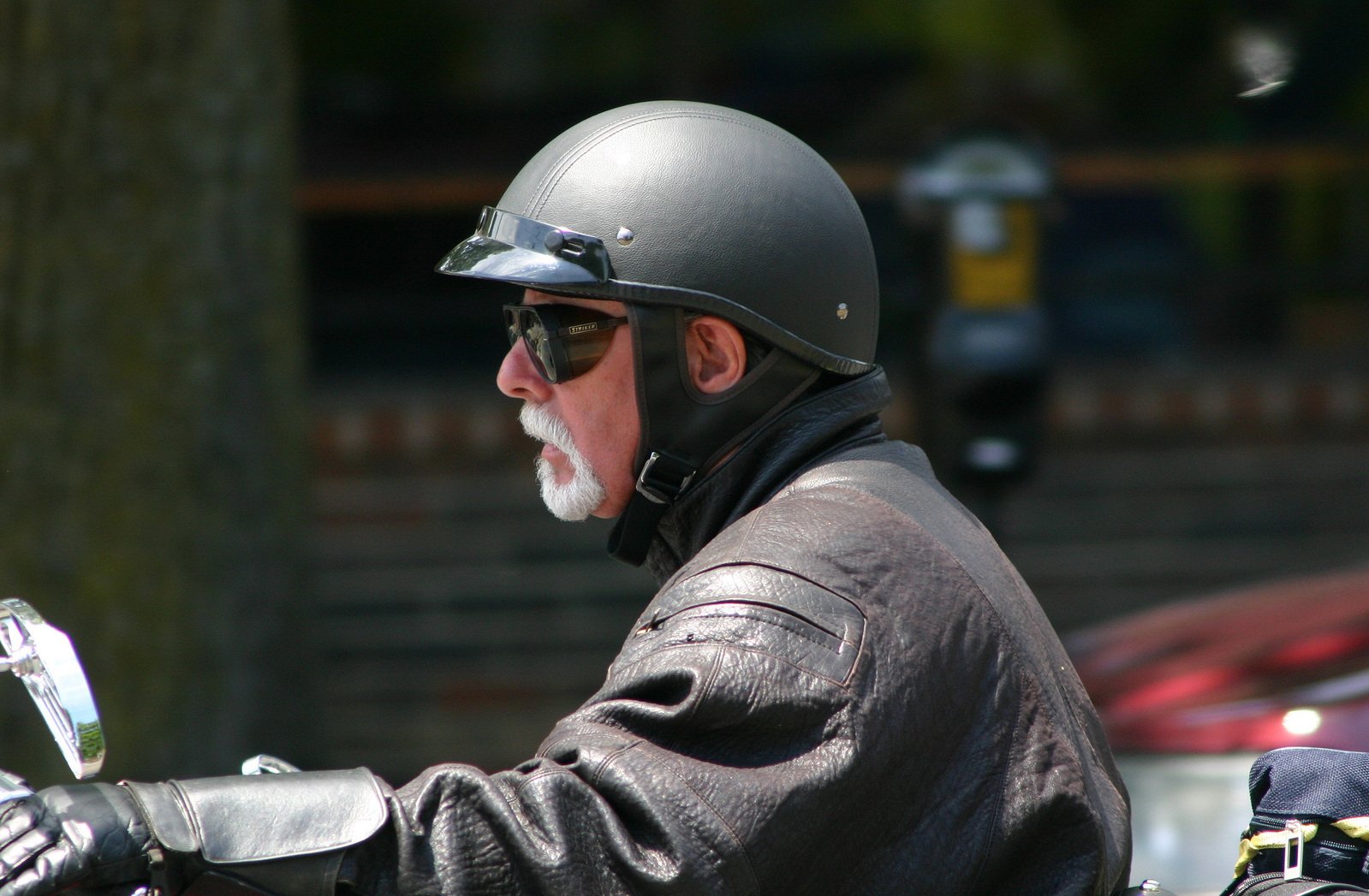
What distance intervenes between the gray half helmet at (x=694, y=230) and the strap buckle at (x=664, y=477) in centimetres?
18

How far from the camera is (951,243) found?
17.8 ft

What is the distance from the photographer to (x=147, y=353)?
14.3ft

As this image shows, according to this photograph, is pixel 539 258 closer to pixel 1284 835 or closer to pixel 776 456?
pixel 776 456

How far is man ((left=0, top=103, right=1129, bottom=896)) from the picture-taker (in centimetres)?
A: 155

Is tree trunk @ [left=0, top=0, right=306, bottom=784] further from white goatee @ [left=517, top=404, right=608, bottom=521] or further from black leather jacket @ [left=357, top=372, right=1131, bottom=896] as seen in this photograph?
black leather jacket @ [left=357, top=372, right=1131, bottom=896]

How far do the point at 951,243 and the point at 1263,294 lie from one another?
8.93 ft

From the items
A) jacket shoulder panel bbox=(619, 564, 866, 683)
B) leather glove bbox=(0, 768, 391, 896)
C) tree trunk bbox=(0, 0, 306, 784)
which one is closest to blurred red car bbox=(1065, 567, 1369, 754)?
jacket shoulder panel bbox=(619, 564, 866, 683)

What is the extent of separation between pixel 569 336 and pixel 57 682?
783 mm

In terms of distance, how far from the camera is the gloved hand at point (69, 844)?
4.87 ft

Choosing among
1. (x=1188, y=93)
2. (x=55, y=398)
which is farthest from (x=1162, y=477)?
(x=55, y=398)

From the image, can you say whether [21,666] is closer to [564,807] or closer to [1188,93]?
[564,807]

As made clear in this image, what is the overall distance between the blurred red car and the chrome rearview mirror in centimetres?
244

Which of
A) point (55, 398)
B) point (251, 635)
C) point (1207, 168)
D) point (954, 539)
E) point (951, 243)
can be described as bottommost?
point (251, 635)

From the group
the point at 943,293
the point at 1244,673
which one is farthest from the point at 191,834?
the point at 943,293
